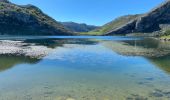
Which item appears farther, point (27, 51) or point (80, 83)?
point (27, 51)

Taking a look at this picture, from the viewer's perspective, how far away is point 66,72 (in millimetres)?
37062

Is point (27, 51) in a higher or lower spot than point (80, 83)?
higher

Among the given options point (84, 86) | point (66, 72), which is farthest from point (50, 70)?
point (84, 86)

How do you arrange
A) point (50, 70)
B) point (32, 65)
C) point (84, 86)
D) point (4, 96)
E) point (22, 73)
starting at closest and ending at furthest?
point (4, 96)
point (84, 86)
point (22, 73)
point (50, 70)
point (32, 65)

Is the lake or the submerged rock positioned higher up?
the submerged rock

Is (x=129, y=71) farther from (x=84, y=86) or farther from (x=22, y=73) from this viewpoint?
(x=22, y=73)

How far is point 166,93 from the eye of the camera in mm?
25828

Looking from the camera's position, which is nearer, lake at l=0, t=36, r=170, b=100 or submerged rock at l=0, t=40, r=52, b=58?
lake at l=0, t=36, r=170, b=100

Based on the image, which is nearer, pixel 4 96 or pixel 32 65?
pixel 4 96

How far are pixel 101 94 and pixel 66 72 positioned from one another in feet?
41.1

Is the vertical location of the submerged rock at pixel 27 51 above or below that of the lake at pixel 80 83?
above

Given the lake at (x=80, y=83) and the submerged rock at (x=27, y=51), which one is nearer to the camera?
the lake at (x=80, y=83)

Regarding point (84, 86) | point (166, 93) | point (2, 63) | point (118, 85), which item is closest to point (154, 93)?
point (166, 93)

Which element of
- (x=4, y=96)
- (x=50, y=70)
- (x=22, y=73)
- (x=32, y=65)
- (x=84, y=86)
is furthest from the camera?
(x=32, y=65)
